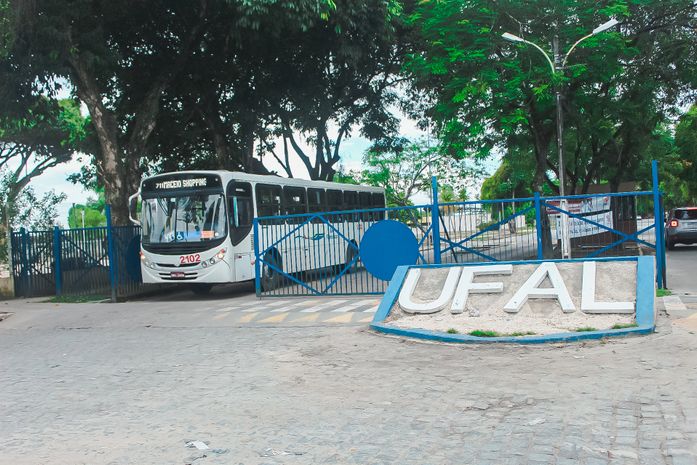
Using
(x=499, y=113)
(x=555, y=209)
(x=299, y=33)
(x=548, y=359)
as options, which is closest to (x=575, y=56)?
(x=499, y=113)

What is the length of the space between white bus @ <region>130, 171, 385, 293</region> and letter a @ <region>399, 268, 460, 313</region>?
5091mm

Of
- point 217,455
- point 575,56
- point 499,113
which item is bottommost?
point 217,455

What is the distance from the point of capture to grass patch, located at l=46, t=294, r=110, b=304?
687 inches

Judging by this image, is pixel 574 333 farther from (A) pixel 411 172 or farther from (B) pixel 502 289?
(A) pixel 411 172

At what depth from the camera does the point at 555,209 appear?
42.8 feet

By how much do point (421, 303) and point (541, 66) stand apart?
12979mm

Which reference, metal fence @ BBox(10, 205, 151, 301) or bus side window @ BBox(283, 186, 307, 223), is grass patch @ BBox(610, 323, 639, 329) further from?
metal fence @ BBox(10, 205, 151, 301)

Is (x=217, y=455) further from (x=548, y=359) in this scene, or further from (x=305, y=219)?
(x=305, y=219)

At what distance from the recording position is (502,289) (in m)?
10.0

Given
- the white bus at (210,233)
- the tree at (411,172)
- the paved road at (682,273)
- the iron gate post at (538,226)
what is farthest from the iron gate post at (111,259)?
the tree at (411,172)

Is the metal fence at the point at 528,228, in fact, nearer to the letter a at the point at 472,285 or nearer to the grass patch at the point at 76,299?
the letter a at the point at 472,285

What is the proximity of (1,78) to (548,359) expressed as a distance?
1675 cm

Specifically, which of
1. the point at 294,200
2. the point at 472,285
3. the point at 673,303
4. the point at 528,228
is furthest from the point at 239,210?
the point at 673,303

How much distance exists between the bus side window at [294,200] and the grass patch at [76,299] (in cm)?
547
